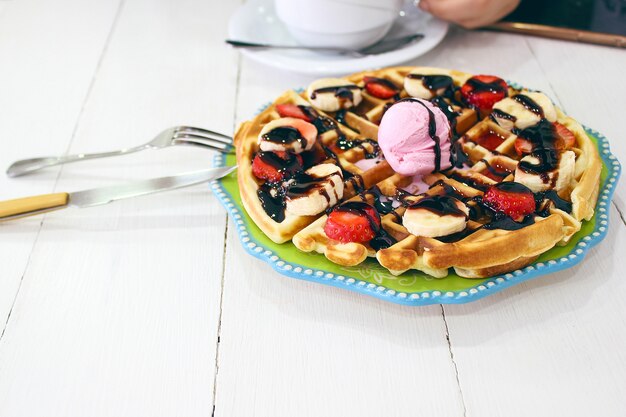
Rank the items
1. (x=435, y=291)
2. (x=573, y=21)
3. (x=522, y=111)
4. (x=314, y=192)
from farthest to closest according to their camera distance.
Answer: (x=573, y=21) → (x=522, y=111) → (x=314, y=192) → (x=435, y=291)

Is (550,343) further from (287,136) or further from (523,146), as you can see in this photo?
(287,136)

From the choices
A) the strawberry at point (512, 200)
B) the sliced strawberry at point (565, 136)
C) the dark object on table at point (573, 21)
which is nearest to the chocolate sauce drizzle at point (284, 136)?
the strawberry at point (512, 200)

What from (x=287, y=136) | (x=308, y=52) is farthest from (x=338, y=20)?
(x=287, y=136)

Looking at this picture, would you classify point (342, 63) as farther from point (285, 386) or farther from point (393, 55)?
point (285, 386)

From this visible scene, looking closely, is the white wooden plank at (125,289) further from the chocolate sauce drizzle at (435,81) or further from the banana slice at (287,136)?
the chocolate sauce drizzle at (435,81)

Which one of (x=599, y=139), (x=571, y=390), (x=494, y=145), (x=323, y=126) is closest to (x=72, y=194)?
(x=323, y=126)

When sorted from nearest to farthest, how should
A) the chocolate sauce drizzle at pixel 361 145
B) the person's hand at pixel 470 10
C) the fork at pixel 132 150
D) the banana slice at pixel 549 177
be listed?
the banana slice at pixel 549 177
the chocolate sauce drizzle at pixel 361 145
the fork at pixel 132 150
the person's hand at pixel 470 10
